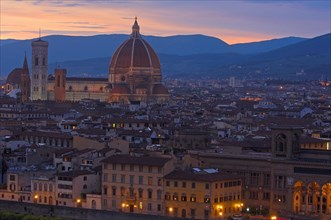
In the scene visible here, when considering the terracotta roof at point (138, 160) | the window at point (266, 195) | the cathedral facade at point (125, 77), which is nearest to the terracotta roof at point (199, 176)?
the terracotta roof at point (138, 160)

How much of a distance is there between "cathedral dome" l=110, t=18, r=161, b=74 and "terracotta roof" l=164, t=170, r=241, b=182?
112064mm

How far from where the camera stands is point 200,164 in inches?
2453

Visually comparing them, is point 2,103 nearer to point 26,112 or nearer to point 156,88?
point 26,112

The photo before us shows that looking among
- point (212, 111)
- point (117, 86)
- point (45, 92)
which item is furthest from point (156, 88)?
point (212, 111)

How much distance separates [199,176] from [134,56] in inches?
4486

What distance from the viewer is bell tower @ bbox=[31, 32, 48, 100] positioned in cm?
17850

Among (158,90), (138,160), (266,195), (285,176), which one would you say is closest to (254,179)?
(266,195)

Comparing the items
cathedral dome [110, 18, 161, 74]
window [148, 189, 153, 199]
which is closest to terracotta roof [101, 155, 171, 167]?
window [148, 189, 153, 199]

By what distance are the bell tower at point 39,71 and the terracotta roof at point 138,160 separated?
120219 millimetres

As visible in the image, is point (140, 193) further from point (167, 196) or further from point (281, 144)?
point (281, 144)

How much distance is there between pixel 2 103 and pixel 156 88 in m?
33.3

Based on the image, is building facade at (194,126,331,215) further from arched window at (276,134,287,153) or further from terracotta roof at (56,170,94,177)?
terracotta roof at (56,170,94,177)

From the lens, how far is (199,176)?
5619 cm

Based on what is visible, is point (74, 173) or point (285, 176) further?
point (74, 173)
